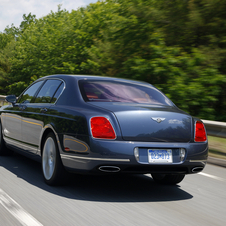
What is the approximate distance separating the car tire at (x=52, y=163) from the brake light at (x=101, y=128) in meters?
0.75

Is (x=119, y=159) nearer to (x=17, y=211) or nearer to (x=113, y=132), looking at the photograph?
(x=113, y=132)

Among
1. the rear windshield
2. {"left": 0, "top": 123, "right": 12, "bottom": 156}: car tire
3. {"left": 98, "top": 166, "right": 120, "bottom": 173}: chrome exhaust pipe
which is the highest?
the rear windshield

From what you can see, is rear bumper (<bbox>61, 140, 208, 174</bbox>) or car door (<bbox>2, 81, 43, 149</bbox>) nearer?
rear bumper (<bbox>61, 140, 208, 174</bbox>)

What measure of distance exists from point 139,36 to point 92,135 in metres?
12.0

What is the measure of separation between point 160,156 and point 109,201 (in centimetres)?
79

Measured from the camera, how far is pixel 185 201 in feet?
15.2

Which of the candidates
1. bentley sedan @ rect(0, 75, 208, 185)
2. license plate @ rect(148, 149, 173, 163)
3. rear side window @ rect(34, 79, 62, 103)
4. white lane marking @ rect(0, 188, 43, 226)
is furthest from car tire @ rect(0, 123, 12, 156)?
license plate @ rect(148, 149, 173, 163)

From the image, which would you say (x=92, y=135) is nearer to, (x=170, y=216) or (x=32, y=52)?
(x=170, y=216)

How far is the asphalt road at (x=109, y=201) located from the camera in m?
3.75

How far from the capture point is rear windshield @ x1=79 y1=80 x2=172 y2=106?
198 inches

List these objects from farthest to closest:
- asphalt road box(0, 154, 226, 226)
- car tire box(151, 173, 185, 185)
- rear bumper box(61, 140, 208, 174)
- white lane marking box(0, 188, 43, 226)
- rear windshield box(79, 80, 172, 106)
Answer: car tire box(151, 173, 185, 185)
rear windshield box(79, 80, 172, 106)
rear bumper box(61, 140, 208, 174)
asphalt road box(0, 154, 226, 226)
white lane marking box(0, 188, 43, 226)

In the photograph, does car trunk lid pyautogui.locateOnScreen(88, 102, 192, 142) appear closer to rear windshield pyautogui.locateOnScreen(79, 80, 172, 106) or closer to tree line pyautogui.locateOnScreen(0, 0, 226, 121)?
rear windshield pyautogui.locateOnScreen(79, 80, 172, 106)

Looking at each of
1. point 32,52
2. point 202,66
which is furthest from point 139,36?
point 32,52

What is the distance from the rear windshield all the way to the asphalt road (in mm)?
1185
